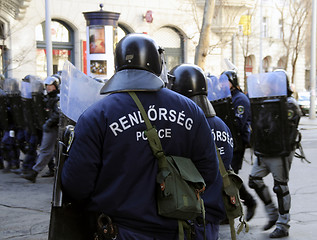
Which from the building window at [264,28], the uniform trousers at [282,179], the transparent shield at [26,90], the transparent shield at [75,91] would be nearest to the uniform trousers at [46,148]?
the transparent shield at [26,90]

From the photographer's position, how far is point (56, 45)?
21.1 meters

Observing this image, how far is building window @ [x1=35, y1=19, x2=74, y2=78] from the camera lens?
2047cm

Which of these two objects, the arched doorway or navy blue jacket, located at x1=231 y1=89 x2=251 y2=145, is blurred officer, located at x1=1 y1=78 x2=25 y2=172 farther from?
the arched doorway

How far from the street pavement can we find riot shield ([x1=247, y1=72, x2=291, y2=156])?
941 mm

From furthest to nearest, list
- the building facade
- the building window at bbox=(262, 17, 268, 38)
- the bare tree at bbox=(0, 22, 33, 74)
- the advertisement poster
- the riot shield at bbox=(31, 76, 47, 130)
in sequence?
the building window at bbox=(262, 17, 268, 38)
the building facade
the bare tree at bbox=(0, 22, 33, 74)
the advertisement poster
the riot shield at bbox=(31, 76, 47, 130)

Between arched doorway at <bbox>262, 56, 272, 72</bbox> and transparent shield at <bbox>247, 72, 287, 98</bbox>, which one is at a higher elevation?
arched doorway at <bbox>262, 56, 272, 72</bbox>

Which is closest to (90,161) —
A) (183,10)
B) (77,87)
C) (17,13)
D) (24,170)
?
(77,87)

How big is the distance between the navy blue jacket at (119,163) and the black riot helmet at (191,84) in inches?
50.9

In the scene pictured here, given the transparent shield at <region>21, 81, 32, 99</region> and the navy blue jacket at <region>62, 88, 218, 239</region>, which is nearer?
the navy blue jacket at <region>62, 88, 218, 239</region>

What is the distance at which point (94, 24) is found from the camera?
14.3 m

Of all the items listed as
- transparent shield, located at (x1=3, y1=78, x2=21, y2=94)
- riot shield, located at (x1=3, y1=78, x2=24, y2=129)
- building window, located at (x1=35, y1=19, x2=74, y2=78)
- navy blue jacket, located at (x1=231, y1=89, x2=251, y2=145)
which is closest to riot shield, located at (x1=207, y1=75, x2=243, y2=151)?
navy blue jacket, located at (x1=231, y1=89, x2=251, y2=145)

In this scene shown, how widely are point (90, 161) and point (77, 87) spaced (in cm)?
64

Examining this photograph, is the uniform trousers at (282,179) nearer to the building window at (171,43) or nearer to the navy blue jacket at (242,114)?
the navy blue jacket at (242,114)

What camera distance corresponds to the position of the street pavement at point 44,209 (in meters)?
5.29
